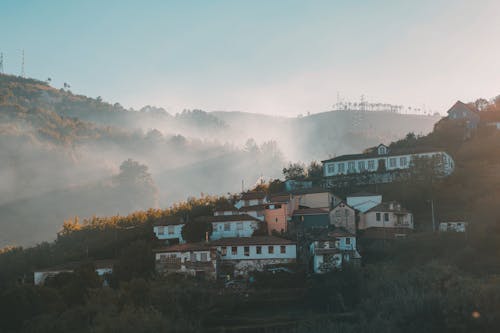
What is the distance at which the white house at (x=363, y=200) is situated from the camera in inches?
2314

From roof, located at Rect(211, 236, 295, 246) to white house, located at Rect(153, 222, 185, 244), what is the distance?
6126 millimetres

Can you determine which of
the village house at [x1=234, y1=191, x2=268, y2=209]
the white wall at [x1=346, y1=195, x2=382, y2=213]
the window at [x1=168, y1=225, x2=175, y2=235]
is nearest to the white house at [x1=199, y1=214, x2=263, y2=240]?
the window at [x1=168, y1=225, x2=175, y2=235]

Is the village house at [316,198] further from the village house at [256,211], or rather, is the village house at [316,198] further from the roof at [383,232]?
the roof at [383,232]

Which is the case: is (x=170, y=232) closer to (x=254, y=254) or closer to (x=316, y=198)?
(x=254, y=254)

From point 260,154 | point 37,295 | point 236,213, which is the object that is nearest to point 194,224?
A: point 236,213

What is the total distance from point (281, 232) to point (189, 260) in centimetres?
985

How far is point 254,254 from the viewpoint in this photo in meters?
49.6

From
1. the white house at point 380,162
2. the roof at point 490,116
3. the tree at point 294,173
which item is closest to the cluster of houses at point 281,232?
the white house at point 380,162

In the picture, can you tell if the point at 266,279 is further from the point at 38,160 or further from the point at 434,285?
the point at 38,160

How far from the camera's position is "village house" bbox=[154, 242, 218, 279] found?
160ft

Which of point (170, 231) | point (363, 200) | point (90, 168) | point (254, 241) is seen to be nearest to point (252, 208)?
point (254, 241)

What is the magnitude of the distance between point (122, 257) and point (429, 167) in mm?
32148

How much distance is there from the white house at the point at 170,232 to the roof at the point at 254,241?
20.1ft

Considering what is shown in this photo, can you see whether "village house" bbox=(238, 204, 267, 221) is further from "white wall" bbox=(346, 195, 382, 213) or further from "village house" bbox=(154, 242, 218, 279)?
"white wall" bbox=(346, 195, 382, 213)
